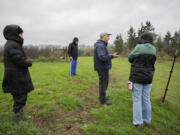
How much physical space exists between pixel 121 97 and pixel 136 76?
6.45ft

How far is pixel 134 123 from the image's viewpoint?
2619 millimetres

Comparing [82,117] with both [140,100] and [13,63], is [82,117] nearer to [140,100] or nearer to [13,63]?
[140,100]

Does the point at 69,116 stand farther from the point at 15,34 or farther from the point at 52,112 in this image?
the point at 15,34

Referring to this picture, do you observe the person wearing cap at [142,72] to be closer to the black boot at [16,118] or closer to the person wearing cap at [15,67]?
the person wearing cap at [15,67]

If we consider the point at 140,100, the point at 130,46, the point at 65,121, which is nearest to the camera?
the point at 140,100

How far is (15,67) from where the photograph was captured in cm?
225

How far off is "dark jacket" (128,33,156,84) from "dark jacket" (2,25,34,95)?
244cm

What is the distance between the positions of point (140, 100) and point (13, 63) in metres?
2.94

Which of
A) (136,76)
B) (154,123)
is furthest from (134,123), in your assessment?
(136,76)

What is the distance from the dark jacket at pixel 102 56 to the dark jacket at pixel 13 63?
6.07 ft

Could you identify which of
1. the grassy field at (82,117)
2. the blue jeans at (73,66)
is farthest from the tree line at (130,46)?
the grassy field at (82,117)

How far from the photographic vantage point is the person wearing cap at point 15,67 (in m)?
2.18

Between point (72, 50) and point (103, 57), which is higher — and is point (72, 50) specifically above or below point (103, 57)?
above

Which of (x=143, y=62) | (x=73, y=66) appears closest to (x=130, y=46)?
(x=73, y=66)
